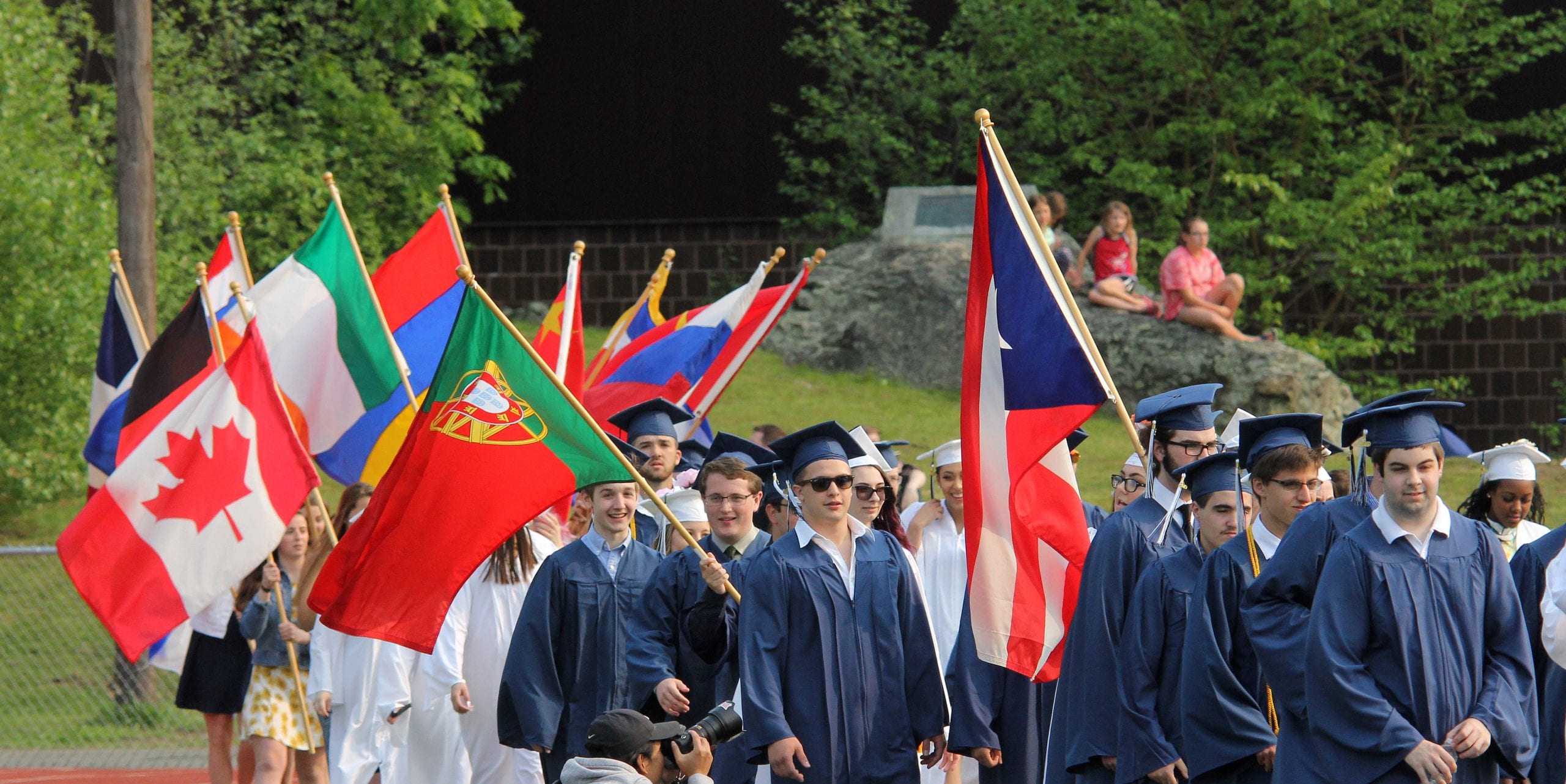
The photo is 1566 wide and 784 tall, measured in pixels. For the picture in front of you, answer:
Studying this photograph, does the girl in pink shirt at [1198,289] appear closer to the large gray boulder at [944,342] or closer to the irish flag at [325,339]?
the large gray boulder at [944,342]

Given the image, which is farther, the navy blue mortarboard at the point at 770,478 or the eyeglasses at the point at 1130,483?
the eyeglasses at the point at 1130,483

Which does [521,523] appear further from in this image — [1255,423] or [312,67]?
[312,67]

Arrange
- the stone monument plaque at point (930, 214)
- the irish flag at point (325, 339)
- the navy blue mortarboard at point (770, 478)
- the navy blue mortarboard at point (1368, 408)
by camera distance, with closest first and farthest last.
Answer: the navy blue mortarboard at point (1368, 408) < the navy blue mortarboard at point (770, 478) < the irish flag at point (325, 339) < the stone monument plaque at point (930, 214)

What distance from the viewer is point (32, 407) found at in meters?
16.6

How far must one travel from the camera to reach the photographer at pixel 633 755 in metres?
4.39

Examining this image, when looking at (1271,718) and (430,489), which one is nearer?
(1271,718)

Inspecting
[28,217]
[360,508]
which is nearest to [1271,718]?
[360,508]

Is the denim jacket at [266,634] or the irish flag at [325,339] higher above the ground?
the irish flag at [325,339]

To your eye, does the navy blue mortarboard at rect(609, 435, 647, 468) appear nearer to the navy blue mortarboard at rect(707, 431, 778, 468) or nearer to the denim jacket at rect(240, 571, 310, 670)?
the navy blue mortarboard at rect(707, 431, 778, 468)

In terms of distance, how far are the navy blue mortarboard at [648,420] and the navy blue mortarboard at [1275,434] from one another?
317cm

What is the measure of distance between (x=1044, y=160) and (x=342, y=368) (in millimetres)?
14169

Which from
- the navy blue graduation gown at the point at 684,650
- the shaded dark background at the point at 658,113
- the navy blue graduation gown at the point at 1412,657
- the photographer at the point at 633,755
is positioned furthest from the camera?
the shaded dark background at the point at 658,113

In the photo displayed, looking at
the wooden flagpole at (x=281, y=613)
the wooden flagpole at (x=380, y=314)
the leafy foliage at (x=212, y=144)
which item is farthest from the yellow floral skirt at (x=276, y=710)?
the leafy foliage at (x=212, y=144)

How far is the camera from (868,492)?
310 inches
